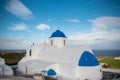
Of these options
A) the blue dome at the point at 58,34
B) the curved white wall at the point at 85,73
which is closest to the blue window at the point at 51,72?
the curved white wall at the point at 85,73

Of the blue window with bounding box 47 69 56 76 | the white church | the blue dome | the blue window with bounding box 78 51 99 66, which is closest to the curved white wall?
the white church

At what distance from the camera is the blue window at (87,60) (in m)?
6.61

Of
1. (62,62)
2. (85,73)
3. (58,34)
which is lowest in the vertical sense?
(85,73)

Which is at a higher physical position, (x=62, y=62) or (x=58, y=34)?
(x=58, y=34)

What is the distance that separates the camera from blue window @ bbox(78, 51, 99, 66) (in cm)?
661

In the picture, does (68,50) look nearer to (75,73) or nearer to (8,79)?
(75,73)

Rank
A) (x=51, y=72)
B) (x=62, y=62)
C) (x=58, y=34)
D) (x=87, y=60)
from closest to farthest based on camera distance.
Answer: (x=87, y=60) → (x=51, y=72) → (x=62, y=62) → (x=58, y=34)

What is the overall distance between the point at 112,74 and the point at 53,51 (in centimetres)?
273

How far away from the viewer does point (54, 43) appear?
8.61m

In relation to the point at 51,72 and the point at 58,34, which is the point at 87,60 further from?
the point at 58,34

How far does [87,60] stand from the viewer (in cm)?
666

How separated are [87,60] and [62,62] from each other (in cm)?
102

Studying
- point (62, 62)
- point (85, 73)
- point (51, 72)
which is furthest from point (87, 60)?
point (51, 72)

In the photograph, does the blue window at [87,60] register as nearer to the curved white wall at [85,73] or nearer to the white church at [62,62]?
the white church at [62,62]
